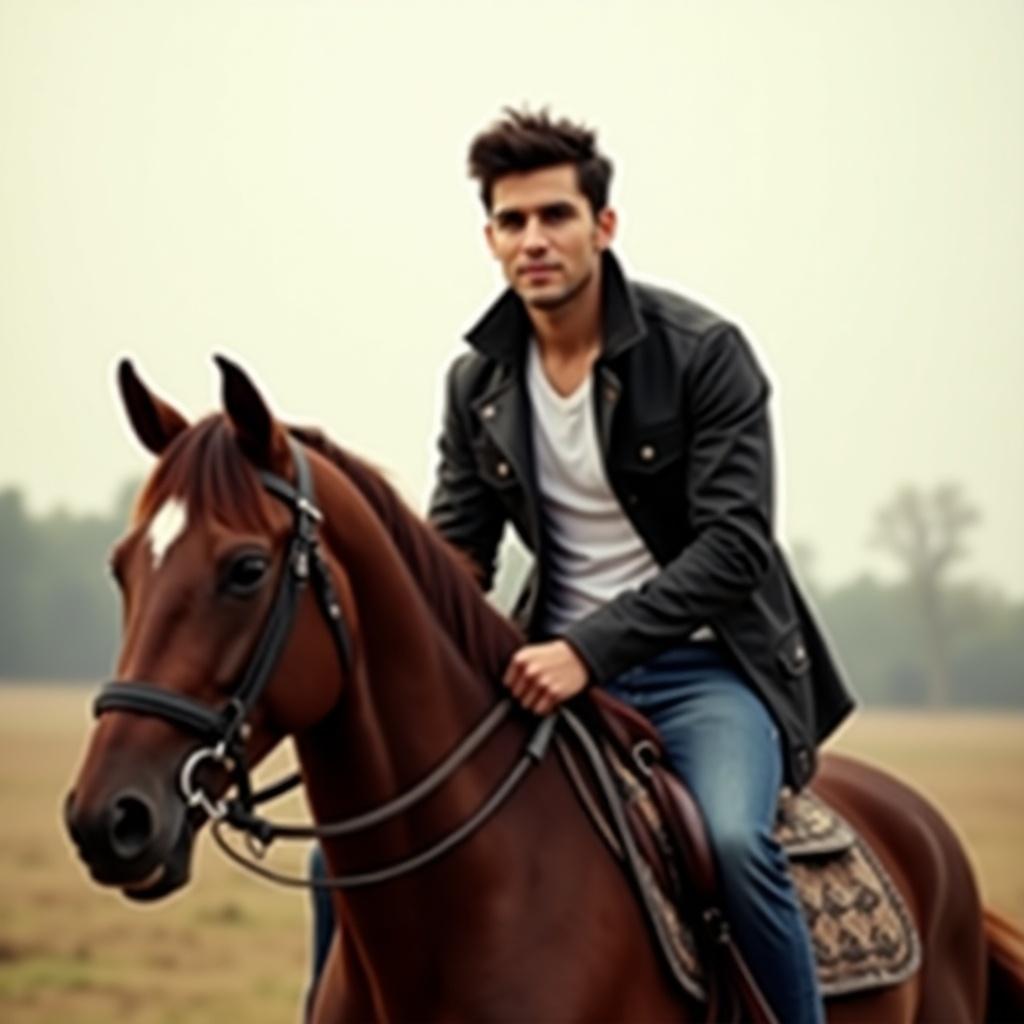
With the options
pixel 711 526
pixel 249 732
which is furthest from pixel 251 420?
pixel 711 526

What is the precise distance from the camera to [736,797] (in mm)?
4195

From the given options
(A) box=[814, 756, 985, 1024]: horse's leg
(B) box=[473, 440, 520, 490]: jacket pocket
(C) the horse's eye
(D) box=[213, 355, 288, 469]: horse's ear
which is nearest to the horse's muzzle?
(C) the horse's eye

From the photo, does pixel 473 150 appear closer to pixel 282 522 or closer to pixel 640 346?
pixel 640 346

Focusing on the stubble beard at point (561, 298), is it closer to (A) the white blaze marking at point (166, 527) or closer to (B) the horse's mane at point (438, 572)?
(B) the horse's mane at point (438, 572)

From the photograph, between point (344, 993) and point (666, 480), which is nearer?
point (344, 993)

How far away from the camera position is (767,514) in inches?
172

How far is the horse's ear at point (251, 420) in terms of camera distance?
11.8 ft

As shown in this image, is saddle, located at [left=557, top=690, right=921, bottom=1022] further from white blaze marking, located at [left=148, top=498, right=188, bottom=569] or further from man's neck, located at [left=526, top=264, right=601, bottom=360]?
white blaze marking, located at [left=148, top=498, right=188, bottom=569]

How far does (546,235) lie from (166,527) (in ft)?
4.06

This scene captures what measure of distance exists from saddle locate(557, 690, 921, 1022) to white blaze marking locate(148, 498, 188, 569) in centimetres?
98

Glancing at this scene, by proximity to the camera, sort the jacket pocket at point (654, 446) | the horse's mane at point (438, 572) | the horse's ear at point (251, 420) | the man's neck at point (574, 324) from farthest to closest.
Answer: the man's neck at point (574, 324), the jacket pocket at point (654, 446), the horse's mane at point (438, 572), the horse's ear at point (251, 420)

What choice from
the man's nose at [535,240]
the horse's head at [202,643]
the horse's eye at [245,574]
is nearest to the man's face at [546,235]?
the man's nose at [535,240]

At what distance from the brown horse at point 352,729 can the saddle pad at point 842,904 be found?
49 centimetres

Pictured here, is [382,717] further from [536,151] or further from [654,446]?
[536,151]
